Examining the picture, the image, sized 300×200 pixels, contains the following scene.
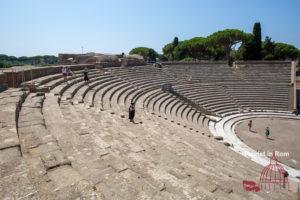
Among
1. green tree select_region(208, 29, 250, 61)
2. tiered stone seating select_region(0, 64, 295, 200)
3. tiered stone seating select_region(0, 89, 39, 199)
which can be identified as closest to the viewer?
tiered stone seating select_region(0, 89, 39, 199)

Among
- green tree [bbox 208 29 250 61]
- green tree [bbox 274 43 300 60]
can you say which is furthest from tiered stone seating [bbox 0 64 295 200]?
green tree [bbox 274 43 300 60]

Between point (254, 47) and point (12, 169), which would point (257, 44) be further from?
point (12, 169)

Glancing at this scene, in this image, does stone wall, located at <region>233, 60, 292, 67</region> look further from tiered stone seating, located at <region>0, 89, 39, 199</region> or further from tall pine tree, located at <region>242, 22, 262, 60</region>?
tiered stone seating, located at <region>0, 89, 39, 199</region>

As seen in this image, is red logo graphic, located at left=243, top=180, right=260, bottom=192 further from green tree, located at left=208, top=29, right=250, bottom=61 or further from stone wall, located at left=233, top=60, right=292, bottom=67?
green tree, located at left=208, top=29, right=250, bottom=61

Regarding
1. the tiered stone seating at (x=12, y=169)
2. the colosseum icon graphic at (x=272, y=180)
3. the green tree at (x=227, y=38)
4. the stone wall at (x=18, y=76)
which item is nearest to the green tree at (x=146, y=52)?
the green tree at (x=227, y=38)

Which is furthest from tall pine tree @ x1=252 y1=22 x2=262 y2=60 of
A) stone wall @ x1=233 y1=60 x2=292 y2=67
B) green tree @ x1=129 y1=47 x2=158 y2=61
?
green tree @ x1=129 y1=47 x2=158 y2=61

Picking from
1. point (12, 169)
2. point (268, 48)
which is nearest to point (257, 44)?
point (268, 48)

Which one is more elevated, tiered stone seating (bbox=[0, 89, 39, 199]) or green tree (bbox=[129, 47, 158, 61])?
green tree (bbox=[129, 47, 158, 61])

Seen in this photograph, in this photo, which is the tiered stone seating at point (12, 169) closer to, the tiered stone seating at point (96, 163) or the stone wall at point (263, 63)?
the tiered stone seating at point (96, 163)

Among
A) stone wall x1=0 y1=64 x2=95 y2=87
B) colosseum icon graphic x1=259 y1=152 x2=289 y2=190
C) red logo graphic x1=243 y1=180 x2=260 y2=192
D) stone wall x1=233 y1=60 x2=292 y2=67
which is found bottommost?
colosseum icon graphic x1=259 y1=152 x2=289 y2=190

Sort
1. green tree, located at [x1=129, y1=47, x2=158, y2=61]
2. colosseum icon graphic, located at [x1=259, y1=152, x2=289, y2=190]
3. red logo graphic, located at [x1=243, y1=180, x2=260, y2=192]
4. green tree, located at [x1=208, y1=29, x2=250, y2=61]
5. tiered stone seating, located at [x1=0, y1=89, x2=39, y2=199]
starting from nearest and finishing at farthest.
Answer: tiered stone seating, located at [x1=0, y1=89, x2=39, y2=199] < red logo graphic, located at [x1=243, y1=180, x2=260, y2=192] < colosseum icon graphic, located at [x1=259, y1=152, x2=289, y2=190] < green tree, located at [x1=208, y1=29, x2=250, y2=61] < green tree, located at [x1=129, y1=47, x2=158, y2=61]

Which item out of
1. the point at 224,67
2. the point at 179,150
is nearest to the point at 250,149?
the point at 179,150

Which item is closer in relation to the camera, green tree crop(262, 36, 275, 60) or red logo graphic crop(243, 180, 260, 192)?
red logo graphic crop(243, 180, 260, 192)

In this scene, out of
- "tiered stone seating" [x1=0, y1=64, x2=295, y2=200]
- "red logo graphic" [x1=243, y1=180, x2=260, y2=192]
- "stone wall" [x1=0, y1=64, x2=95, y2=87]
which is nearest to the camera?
"tiered stone seating" [x1=0, y1=64, x2=295, y2=200]
